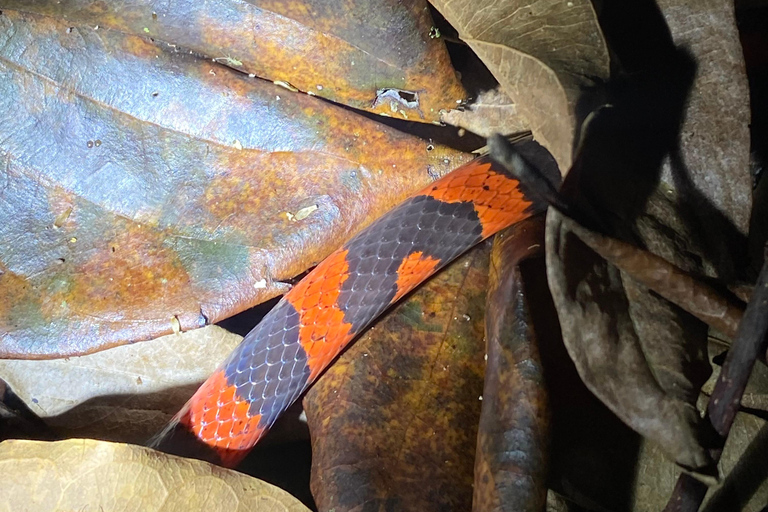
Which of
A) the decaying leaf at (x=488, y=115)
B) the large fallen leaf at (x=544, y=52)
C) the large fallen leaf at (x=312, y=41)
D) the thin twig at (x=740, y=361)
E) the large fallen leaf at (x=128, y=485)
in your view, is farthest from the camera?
the decaying leaf at (x=488, y=115)

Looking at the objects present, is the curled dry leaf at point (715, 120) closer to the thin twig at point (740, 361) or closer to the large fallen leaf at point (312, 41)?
the thin twig at point (740, 361)

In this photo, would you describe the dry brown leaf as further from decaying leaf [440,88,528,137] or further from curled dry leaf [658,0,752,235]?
decaying leaf [440,88,528,137]

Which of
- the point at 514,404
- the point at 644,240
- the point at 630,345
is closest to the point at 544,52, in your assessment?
the point at 644,240

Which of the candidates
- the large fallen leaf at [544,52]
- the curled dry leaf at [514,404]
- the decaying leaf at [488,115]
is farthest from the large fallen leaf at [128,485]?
the decaying leaf at [488,115]

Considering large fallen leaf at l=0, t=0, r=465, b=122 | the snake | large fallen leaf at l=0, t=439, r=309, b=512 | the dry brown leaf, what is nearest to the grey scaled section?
the snake

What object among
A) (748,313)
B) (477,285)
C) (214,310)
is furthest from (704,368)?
(214,310)
